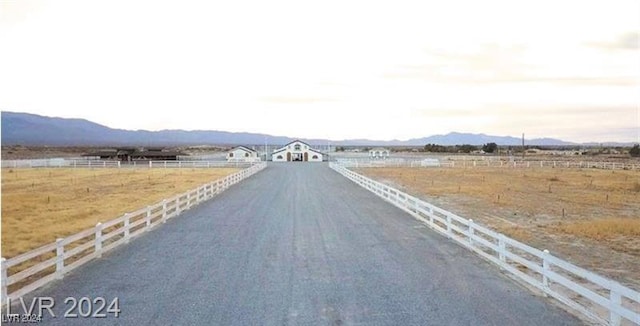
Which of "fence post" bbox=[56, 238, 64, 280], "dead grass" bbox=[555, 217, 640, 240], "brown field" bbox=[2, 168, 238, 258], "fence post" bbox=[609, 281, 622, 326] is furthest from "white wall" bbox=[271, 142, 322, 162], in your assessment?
"fence post" bbox=[609, 281, 622, 326]

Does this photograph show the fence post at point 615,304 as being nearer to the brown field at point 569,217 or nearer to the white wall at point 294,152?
the brown field at point 569,217

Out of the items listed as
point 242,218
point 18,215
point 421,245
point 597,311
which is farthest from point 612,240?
point 18,215

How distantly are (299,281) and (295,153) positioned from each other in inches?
4265

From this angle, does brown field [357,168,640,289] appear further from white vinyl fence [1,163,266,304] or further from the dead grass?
white vinyl fence [1,163,266,304]

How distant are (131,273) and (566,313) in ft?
29.0

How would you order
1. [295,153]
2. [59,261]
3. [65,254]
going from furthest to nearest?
[295,153], [65,254], [59,261]

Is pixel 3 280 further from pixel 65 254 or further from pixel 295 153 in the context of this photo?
pixel 295 153

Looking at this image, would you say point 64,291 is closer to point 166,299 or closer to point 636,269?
point 166,299

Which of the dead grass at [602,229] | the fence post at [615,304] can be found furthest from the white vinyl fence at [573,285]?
the dead grass at [602,229]

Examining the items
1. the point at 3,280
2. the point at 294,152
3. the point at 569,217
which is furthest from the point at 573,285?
the point at 294,152

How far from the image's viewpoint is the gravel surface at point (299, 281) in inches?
356

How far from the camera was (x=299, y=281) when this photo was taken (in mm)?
11484

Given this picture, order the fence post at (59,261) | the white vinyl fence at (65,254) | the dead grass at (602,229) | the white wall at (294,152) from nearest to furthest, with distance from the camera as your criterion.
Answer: the white vinyl fence at (65,254) < the fence post at (59,261) < the dead grass at (602,229) < the white wall at (294,152)

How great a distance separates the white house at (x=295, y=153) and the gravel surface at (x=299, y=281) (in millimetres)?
99504
